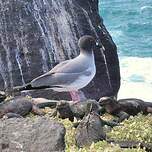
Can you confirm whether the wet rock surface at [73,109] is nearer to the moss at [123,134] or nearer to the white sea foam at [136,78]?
the moss at [123,134]

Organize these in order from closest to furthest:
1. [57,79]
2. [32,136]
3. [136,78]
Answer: [32,136] → [57,79] → [136,78]

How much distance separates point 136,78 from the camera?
26.1m

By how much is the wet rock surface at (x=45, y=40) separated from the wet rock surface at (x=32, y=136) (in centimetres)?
682

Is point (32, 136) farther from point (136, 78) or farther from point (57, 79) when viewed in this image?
point (136, 78)

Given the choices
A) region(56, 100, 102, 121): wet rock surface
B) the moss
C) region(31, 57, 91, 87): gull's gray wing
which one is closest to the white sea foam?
region(56, 100, 102, 121): wet rock surface

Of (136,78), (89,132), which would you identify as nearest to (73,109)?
(89,132)

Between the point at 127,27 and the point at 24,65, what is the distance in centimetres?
2343

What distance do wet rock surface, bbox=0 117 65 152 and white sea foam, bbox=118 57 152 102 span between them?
50.7 ft

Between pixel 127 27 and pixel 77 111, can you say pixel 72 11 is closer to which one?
pixel 77 111

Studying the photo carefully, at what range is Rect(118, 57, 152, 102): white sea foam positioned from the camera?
2306 cm

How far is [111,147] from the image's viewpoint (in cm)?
695

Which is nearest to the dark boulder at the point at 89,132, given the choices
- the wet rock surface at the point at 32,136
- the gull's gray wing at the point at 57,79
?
the wet rock surface at the point at 32,136

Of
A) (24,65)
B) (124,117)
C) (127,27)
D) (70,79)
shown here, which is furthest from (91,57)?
(127,27)

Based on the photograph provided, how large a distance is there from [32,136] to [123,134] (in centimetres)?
162
